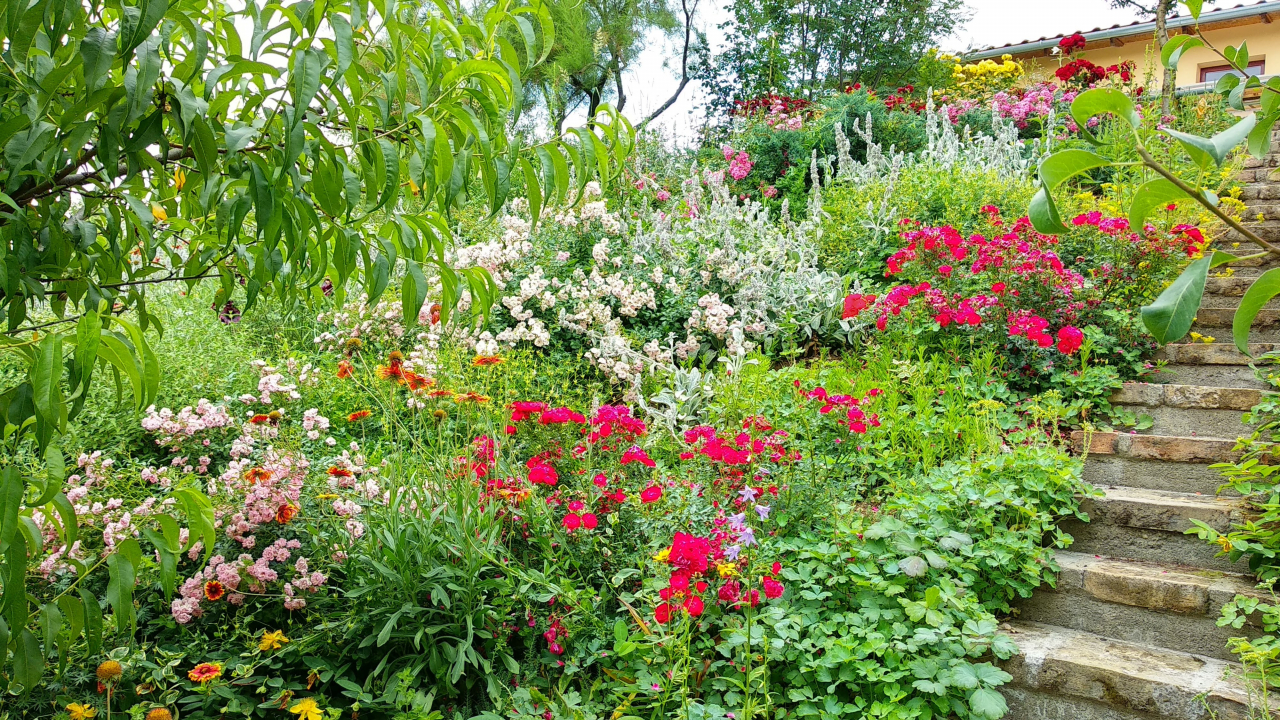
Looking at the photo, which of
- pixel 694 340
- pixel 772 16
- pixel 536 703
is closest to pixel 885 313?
pixel 694 340

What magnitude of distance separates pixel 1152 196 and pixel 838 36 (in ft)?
47.4

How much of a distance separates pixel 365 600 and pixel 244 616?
0.38 m

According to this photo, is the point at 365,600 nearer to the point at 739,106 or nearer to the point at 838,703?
the point at 838,703

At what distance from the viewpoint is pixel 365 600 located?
239cm

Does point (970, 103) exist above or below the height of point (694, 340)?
above

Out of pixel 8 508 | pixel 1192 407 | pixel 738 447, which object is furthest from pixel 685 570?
pixel 1192 407

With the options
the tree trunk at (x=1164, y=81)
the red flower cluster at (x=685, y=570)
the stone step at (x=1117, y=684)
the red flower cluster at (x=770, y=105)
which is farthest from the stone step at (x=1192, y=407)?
the red flower cluster at (x=770, y=105)

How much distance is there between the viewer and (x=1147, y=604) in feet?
8.75

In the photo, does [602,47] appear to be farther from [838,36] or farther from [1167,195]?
[1167,195]

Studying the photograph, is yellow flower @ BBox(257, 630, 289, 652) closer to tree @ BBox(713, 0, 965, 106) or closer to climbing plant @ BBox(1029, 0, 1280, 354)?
climbing plant @ BBox(1029, 0, 1280, 354)

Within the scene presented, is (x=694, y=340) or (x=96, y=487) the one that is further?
(x=694, y=340)

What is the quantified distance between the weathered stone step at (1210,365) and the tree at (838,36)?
9474 mm

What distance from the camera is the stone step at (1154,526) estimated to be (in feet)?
9.56

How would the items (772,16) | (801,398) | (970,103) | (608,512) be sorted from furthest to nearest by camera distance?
(772,16)
(970,103)
(801,398)
(608,512)
